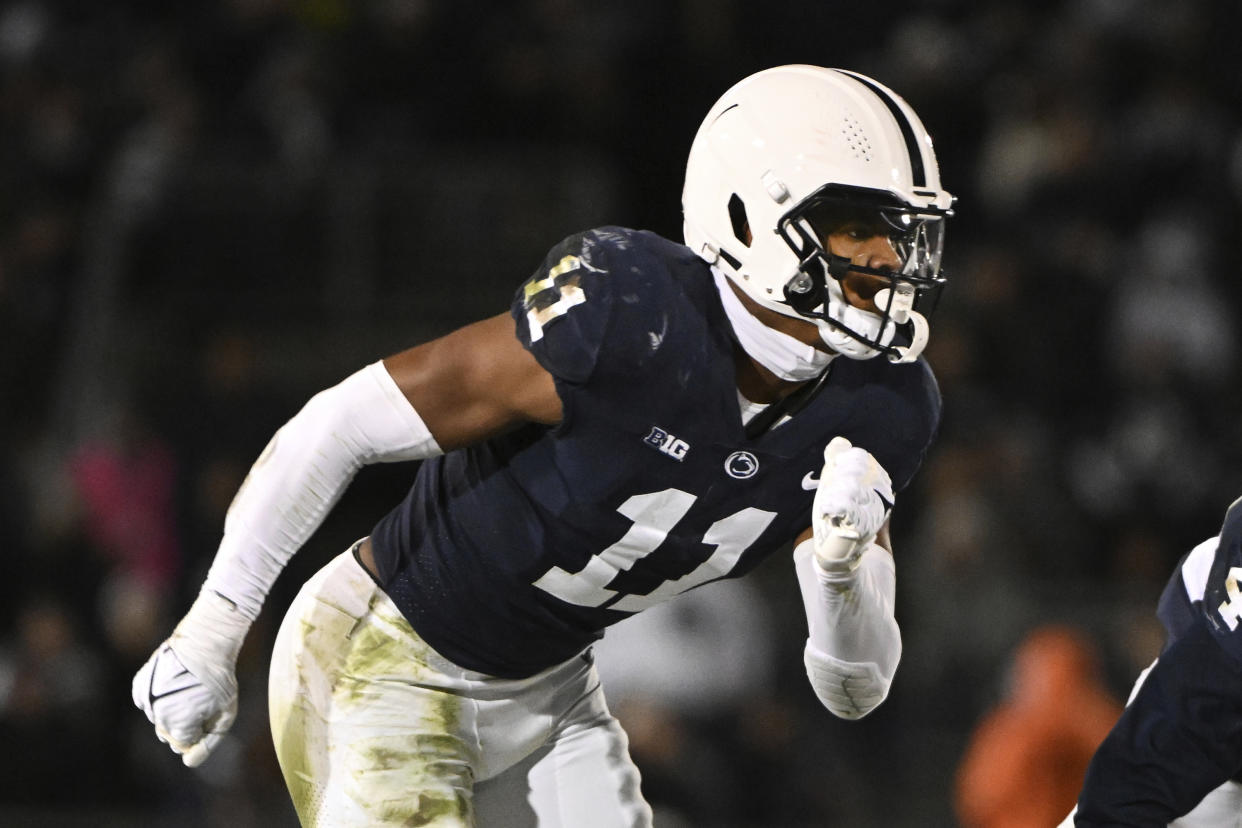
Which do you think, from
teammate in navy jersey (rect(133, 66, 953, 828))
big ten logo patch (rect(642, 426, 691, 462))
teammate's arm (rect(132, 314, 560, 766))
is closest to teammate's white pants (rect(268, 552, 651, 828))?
teammate in navy jersey (rect(133, 66, 953, 828))

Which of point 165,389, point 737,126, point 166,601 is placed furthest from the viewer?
point 165,389

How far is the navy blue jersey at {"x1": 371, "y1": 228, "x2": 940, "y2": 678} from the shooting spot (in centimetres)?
263

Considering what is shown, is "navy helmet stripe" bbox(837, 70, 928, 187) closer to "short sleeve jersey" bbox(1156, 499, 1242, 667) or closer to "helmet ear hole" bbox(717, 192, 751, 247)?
"helmet ear hole" bbox(717, 192, 751, 247)

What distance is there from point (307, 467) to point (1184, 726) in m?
1.32

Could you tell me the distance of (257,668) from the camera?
6.07m

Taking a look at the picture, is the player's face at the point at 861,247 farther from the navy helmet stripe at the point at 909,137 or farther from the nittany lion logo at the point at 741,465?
the nittany lion logo at the point at 741,465

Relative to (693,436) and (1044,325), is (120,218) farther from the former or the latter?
(693,436)

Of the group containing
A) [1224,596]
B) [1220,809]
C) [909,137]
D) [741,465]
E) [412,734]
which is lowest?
[1220,809]

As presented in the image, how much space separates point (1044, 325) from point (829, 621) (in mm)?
4222

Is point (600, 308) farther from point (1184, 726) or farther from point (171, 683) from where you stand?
point (1184, 726)

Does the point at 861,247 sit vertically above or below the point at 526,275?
above

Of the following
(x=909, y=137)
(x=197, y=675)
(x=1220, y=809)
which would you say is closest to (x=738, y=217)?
(x=909, y=137)

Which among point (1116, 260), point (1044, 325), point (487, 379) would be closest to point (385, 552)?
point (487, 379)

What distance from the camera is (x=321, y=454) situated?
2.65 m
